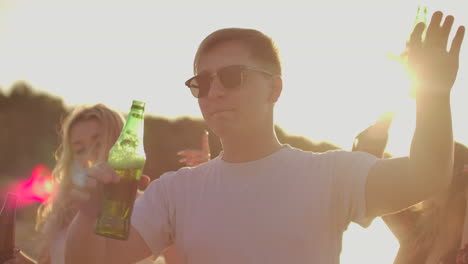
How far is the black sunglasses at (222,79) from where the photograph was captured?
11.4ft

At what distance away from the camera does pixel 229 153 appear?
11.7 feet

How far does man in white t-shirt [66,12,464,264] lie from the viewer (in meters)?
2.68

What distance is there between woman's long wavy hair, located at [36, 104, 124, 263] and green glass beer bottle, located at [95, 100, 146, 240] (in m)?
2.09

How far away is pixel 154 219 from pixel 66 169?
12.5 feet

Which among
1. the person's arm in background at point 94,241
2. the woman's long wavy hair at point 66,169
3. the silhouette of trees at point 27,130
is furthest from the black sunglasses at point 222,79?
the silhouette of trees at point 27,130

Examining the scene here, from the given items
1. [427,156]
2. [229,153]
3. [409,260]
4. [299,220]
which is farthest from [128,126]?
[409,260]

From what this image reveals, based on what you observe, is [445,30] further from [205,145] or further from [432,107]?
[205,145]

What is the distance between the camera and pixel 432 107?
2.64 m

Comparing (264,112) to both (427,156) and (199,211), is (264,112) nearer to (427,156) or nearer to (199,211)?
(199,211)

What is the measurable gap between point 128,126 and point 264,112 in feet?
2.93

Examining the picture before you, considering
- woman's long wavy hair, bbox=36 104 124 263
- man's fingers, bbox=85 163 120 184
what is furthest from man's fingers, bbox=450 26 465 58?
woman's long wavy hair, bbox=36 104 124 263

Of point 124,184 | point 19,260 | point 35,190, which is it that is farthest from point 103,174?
point 35,190

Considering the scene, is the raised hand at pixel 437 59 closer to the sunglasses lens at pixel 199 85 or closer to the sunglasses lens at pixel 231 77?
the sunglasses lens at pixel 231 77

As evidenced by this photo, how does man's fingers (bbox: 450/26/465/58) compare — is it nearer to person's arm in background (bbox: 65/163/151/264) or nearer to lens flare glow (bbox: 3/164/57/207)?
person's arm in background (bbox: 65/163/151/264)
